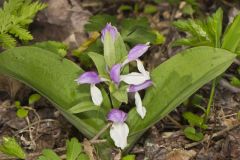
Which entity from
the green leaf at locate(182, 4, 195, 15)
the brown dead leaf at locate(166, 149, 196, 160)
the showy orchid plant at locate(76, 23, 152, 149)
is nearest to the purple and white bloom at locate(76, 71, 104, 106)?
the showy orchid plant at locate(76, 23, 152, 149)

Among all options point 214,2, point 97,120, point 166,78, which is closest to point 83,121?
point 97,120

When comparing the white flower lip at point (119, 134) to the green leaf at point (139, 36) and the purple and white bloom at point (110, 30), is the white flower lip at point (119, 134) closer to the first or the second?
the purple and white bloom at point (110, 30)

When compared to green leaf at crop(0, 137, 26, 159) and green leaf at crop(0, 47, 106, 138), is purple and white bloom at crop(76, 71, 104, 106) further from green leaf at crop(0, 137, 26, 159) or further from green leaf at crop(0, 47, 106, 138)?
green leaf at crop(0, 137, 26, 159)

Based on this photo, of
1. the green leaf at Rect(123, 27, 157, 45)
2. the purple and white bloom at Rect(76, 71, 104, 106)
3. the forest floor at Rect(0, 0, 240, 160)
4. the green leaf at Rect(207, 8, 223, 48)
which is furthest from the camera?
the green leaf at Rect(123, 27, 157, 45)

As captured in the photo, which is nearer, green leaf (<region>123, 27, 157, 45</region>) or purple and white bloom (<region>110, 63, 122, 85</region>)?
purple and white bloom (<region>110, 63, 122, 85</region>)

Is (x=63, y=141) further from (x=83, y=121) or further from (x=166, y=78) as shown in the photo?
(x=166, y=78)

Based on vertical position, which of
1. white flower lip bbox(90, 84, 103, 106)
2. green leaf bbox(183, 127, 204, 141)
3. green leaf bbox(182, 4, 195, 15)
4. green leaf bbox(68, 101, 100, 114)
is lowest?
green leaf bbox(183, 127, 204, 141)
